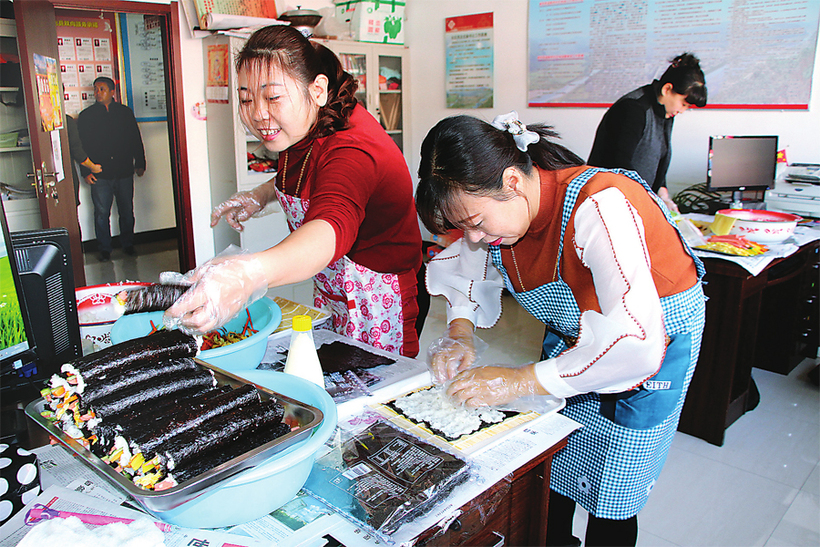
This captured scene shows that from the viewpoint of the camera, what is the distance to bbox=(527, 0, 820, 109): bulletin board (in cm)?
Answer: 351

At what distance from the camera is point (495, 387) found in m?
1.19

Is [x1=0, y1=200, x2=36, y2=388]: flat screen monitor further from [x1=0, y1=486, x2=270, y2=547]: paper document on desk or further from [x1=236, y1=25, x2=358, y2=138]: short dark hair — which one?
[x1=236, y1=25, x2=358, y2=138]: short dark hair

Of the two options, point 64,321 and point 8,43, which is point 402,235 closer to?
point 64,321

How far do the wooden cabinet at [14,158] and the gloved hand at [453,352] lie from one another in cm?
364

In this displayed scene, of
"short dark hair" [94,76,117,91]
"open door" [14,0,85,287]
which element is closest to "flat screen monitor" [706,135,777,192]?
"open door" [14,0,85,287]

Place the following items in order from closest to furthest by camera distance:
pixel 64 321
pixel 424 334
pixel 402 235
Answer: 1. pixel 64 321
2. pixel 402 235
3. pixel 424 334

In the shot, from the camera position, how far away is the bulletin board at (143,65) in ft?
19.6

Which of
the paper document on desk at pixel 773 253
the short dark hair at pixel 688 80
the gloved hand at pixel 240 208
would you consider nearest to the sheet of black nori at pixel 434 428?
the gloved hand at pixel 240 208

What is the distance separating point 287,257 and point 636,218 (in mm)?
675

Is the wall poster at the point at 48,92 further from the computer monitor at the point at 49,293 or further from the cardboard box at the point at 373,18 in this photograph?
the computer monitor at the point at 49,293

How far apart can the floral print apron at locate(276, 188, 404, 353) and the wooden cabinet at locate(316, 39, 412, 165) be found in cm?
342

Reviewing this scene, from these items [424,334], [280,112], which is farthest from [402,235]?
[424,334]

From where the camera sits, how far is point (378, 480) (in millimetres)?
938

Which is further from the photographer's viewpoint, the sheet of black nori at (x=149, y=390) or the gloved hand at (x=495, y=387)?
the gloved hand at (x=495, y=387)
